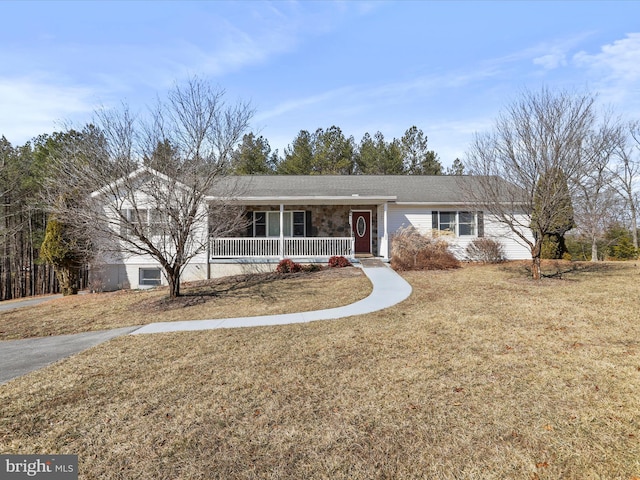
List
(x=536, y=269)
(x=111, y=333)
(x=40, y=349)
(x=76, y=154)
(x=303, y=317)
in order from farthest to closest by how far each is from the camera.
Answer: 1. (x=536, y=269)
2. (x=76, y=154)
3. (x=303, y=317)
4. (x=111, y=333)
5. (x=40, y=349)

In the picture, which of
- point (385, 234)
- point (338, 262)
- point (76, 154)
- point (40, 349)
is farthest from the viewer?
point (385, 234)

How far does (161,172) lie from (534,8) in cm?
1170

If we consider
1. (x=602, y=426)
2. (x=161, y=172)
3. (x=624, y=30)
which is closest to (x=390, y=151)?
(x=624, y=30)

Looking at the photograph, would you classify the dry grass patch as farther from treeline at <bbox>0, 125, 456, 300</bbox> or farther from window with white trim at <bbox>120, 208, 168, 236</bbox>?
Result: treeline at <bbox>0, 125, 456, 300</bbox>

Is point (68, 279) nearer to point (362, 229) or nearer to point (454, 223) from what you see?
point (362, 229)

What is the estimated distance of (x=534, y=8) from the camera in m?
9.33

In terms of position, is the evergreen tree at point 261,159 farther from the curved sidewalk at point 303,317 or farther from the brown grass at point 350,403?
the brown grass at point 350,403

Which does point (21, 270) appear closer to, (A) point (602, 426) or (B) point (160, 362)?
(B) point (160, 362)

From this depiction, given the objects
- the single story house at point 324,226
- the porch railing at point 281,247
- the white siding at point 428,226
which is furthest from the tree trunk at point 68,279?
the white siding at point 428,226

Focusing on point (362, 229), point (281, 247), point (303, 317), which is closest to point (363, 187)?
point (362, 229)

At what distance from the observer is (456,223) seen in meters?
16.4

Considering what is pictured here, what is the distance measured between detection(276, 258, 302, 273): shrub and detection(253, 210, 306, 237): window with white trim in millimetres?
2879

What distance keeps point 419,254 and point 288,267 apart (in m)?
5.73

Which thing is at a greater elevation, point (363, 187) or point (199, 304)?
point (363, 187)
